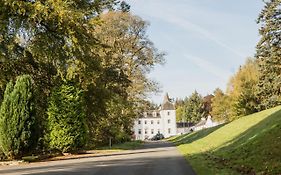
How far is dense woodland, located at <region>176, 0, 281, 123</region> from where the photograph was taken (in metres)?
32.3

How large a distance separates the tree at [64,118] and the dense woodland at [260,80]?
15.9m

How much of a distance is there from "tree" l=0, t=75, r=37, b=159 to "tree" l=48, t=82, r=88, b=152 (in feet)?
10.2

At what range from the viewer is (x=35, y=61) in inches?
1084

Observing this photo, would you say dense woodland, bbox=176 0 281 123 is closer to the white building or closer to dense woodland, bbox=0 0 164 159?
dense woodland, bbox=0 0 164 159

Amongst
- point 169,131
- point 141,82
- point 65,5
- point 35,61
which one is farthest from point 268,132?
point 169,131

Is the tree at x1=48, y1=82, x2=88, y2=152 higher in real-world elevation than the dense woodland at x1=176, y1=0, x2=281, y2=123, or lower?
lower

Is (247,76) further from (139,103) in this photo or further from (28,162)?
(28,162)

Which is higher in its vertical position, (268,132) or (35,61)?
(35,61)

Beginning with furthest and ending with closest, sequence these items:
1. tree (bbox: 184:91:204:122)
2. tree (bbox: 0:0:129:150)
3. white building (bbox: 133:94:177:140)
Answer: tree (bbox: 184:91:204:122), white building (bbox: 133:94:177:140), tree (bbox: 0:0:129:150)

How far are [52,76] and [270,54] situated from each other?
17.8 metres

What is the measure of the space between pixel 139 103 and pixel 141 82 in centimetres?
258

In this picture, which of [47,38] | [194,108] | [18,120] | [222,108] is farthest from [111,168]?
[194,108]

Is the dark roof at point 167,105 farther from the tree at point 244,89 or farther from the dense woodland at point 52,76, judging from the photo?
the dense woodland at point 52,76

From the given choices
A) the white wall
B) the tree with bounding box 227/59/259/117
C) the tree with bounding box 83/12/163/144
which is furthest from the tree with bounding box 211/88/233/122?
the white wall
